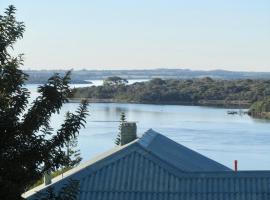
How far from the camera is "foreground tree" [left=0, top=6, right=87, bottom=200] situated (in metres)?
4.70

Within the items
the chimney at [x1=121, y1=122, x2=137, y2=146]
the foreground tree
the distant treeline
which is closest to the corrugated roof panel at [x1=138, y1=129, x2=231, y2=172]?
the chimney at [x1=121, y1=122, x2=137, y2=146]

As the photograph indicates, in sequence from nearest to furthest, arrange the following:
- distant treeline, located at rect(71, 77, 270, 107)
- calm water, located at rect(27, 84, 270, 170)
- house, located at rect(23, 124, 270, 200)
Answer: house, located at rect(23, 124, 270, 200) < calm water, located at rect(27, 84, 270, 170) < distant treeline, located at rect(71, 77, 270, 107)

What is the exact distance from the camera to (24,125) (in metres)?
4.81

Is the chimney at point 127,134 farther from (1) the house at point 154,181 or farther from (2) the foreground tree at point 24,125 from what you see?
(2) the foreground tree at point 24,125

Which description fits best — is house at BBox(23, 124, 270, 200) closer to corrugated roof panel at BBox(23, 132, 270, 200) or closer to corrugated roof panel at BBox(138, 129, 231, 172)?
corrugated roof panel at BBox(23, 132, 270, 200)

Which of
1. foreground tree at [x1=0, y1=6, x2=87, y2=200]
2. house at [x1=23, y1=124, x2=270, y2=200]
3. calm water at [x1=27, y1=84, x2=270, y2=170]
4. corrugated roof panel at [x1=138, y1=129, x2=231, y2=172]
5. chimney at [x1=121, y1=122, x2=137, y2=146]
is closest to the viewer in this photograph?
foreground tree at [x1=0, y1=6, x2=87, y2=200]

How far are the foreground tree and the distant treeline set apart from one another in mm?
87721

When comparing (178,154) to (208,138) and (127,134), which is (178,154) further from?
(208,138)

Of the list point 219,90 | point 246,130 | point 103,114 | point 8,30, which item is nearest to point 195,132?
point 246,130

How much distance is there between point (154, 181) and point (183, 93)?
90.2 metres

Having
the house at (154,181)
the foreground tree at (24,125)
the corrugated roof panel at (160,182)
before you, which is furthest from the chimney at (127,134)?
the foreground tree at (24,125)

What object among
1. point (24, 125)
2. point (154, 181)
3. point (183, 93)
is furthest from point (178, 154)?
point (183, 93)

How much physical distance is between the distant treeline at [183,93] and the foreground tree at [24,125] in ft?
288

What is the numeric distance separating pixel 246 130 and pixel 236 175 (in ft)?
148
